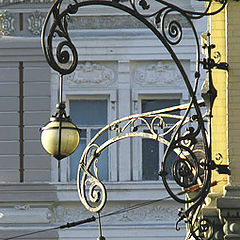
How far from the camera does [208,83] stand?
40.5ft

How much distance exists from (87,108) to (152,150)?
1.47 meters

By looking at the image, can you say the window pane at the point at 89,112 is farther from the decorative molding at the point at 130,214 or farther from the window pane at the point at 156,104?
the decorative molding at the point at 130,214

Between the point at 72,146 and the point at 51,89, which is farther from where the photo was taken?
the point at 51,89

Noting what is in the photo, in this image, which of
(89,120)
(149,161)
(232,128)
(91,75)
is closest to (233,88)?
(232,128)

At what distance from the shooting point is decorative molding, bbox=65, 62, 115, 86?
1037 inches

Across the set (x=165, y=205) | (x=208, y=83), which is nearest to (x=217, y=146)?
(x=208, y=83)

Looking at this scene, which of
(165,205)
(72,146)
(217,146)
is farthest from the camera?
(165,205)

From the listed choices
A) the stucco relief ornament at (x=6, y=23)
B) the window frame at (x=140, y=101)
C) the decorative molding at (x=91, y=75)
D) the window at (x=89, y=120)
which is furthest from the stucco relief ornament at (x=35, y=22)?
the window frame at (x=140, y=101)

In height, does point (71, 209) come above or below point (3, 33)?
below

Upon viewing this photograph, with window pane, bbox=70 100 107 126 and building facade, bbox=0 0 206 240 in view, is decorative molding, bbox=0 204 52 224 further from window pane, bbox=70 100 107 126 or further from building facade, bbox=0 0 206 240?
window pane, bbox=70 100 107 126

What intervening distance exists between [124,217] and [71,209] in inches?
39.7

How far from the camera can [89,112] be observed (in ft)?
87.5

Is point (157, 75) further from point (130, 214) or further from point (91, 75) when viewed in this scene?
point (130, 214)

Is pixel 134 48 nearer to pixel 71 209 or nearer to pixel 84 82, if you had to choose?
pixel 84 82
